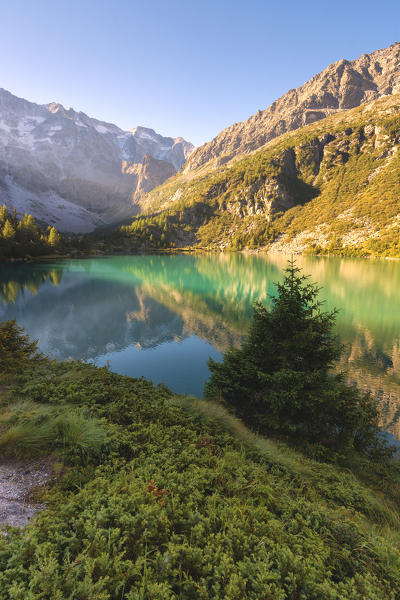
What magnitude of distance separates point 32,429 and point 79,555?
3775mm

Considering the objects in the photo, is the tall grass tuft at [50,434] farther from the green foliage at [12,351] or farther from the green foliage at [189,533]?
the green foliage at [12,351]

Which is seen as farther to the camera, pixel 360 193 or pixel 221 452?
pixel 360 193

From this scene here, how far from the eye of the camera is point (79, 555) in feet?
8.61

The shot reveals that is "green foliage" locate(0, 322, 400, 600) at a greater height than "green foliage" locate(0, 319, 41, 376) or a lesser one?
greater

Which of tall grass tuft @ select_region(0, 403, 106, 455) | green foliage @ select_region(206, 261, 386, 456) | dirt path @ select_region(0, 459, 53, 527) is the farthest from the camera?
green foliage @ select_region(206, 261, 386, 456)

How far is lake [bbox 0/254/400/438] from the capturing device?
16703 mm

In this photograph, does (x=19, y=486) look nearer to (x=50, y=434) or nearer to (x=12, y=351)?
(x=50, y=434)

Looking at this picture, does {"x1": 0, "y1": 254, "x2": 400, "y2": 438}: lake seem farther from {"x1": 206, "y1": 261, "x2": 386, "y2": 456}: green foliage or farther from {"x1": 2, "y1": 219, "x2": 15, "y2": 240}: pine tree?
{"x1": 2, "y1": 219, "x2": 15, "y2": 240}: pine tree

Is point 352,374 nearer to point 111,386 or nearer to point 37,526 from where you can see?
point 111,386

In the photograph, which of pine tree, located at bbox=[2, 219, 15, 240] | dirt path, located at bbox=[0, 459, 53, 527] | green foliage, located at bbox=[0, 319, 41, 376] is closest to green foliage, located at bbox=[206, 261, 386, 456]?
dirt path, located at bbox=[0, 459, 53, 527]

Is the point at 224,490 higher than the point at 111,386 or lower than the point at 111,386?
higher

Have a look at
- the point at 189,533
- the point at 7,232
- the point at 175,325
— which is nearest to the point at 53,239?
the point at 7,232

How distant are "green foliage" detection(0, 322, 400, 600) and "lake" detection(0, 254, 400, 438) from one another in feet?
30.1

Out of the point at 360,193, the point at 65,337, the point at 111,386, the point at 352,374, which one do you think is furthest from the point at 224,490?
the point at 360,193
